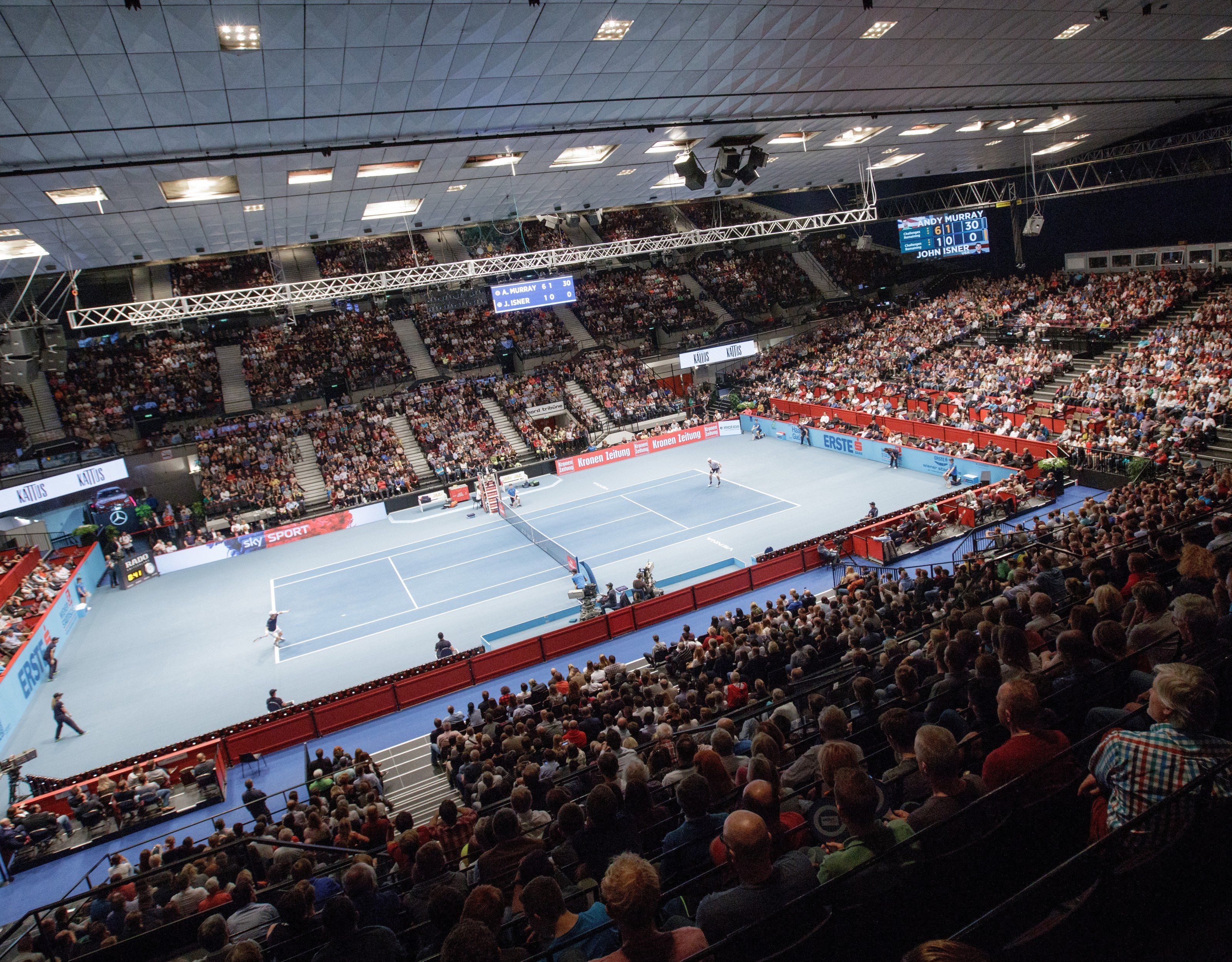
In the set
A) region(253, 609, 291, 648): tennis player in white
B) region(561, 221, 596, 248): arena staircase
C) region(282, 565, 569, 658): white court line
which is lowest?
region(282, 565, 569, 658): white court line

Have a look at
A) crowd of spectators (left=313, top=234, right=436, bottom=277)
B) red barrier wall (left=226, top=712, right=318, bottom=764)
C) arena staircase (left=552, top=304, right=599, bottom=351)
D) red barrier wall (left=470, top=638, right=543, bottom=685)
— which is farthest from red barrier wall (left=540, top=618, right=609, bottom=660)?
crowd of spectators (left=313, top=234, right=436, bottom=277)

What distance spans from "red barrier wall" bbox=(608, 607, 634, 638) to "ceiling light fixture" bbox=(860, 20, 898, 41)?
13005mm

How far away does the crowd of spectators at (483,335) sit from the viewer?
139ft

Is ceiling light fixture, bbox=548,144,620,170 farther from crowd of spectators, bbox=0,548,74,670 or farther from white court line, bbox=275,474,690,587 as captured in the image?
crowd of spectators, bbox=0,548,74,670

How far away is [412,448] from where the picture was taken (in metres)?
37.5

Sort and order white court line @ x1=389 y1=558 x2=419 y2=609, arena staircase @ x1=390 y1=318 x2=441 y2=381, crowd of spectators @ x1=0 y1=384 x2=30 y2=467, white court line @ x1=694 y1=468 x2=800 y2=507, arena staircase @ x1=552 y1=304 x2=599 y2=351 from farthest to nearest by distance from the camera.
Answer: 1. arena staircase @ x1=552 y1=304 x2=599 y2=351
2. arena staircase @ x1=390 y1=318 x2=441 y2=381
3. crowd of spectators @ x1=0 y1=384 x2=30 y2=467
4. white court line @ x1=694 y1=468 x2=800 y2=507
5. white court line @ x1=389 y1=558 x2=419 y2=609

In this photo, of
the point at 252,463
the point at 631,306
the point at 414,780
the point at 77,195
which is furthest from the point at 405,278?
the point at 631,306

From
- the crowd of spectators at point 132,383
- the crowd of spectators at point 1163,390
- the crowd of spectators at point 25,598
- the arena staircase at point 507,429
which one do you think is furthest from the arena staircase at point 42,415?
the crowd of spectators at point 1163,390

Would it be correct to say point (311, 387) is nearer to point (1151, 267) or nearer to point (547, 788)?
point (547, 788)

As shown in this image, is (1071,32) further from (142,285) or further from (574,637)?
(142,285)

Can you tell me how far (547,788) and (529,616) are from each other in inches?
483

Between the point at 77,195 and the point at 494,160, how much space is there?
8.53 meters

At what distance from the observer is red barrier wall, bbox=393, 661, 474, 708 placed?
639 inches

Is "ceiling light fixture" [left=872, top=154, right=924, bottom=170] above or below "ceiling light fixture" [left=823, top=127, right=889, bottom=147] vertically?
above
